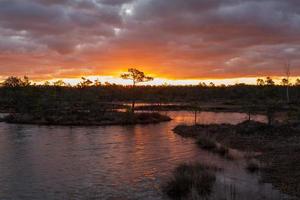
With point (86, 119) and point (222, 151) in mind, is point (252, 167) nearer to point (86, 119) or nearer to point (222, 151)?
point (222, 151)

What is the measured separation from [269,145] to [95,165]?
1630 cm

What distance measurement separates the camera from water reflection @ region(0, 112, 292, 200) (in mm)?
23688

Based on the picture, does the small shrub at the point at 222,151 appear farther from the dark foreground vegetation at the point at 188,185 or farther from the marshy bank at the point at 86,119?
the marshy bank at the point at 86,119

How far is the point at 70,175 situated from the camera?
92.7 feet

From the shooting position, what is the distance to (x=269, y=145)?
39344mm

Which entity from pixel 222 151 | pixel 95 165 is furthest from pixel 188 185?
pixel 222 151

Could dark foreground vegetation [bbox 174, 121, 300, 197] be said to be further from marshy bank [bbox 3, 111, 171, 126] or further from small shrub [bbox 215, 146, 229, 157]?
marshy bank [bbox 3, 111, 171, 126]

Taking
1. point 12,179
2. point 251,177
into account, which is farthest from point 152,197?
point 12,179

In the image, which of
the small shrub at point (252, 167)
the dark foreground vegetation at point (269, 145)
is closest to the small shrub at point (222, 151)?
the dark foreground vegetation at point (269, 145)

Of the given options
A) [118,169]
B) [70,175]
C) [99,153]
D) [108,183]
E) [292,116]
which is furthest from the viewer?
[292,116]

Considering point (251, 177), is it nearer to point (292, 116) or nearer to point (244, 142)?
point (244, 142)

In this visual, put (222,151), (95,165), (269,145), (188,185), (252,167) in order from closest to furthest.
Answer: (188,185)
(252,167)
(95,165)
(222,151)
(269,145)

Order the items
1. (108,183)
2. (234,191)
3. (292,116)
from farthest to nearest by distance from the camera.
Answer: (292,116) < (108,183) < (234,191)

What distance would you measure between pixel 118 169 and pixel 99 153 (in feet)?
25.7
